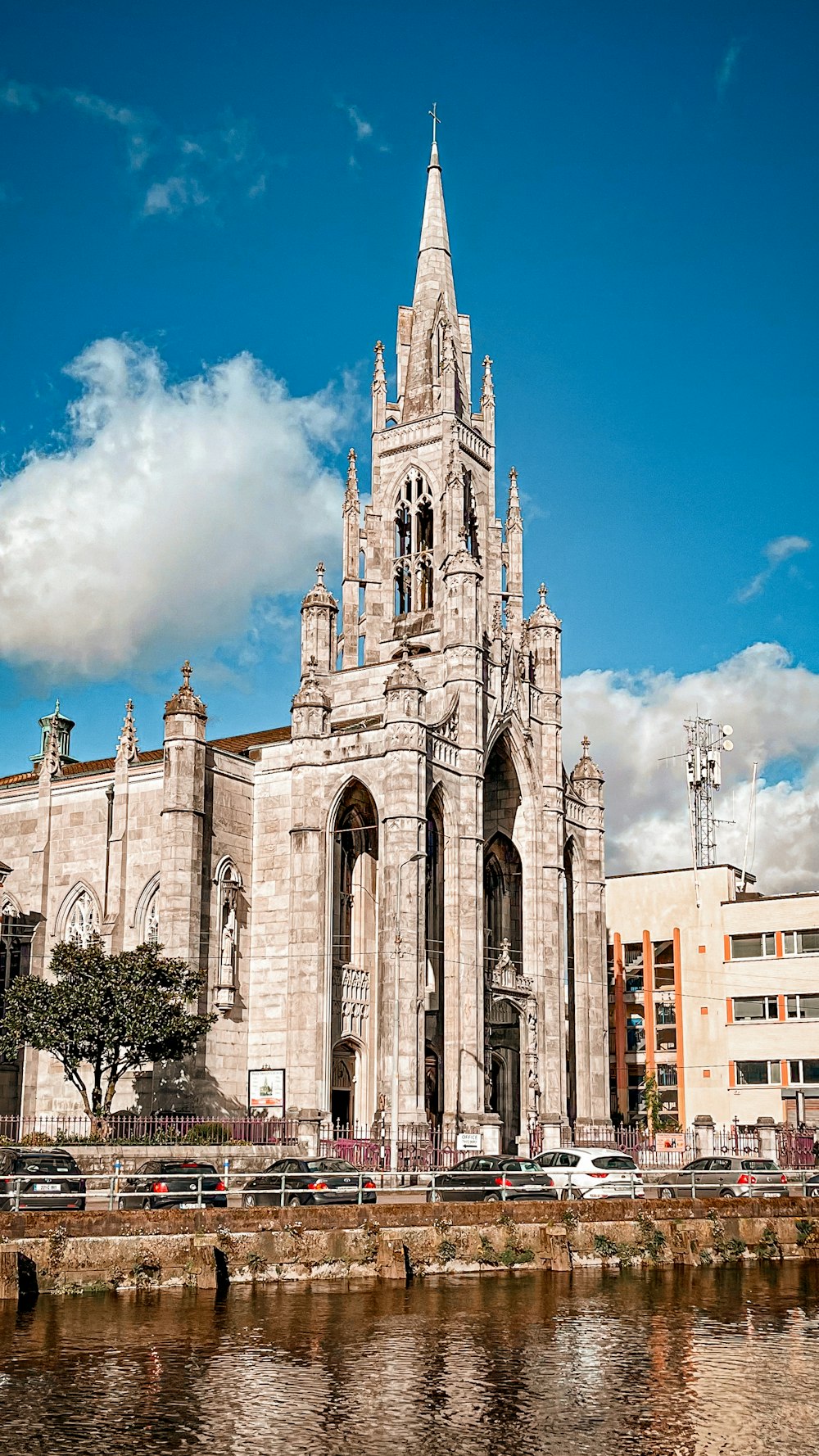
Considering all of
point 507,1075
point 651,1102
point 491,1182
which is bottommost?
point 491,1182

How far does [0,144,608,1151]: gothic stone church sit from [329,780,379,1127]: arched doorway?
0.10 metres

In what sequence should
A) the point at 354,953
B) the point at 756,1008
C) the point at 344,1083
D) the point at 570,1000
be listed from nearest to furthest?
the point at 344,1083 → the point at 354,953 → the point at 570,1000 → the point at 756,1008

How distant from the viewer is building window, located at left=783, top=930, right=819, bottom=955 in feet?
246

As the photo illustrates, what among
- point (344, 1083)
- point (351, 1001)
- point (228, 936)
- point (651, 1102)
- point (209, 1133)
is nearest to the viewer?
point (209, 1133)

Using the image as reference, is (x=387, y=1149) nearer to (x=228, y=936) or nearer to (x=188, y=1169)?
(x=228, y=936)

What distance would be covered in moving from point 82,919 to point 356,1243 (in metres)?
33.1

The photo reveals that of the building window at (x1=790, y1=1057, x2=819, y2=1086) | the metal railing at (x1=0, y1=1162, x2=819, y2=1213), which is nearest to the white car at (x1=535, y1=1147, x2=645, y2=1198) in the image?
the metal railing at (x1=0, y1=1162, x2=819, y2=1213)

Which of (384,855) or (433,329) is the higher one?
(433,329)

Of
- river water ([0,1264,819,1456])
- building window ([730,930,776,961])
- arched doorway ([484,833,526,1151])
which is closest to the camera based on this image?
river water ([0,1264,819,1456])

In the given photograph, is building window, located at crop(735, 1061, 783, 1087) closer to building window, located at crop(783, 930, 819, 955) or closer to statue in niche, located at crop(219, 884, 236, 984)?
building window, located at crop(783, 930, 819, 955)

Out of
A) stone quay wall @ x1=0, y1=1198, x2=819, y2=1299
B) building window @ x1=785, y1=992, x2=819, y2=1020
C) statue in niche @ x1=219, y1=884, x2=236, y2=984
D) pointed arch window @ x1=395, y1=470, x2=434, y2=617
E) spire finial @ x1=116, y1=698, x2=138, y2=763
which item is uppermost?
pointed arch window @ x1=395, y1=470, x2=434, y2=617

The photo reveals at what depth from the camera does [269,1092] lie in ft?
183

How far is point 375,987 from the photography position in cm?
5947

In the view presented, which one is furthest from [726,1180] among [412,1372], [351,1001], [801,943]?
[801,943]
